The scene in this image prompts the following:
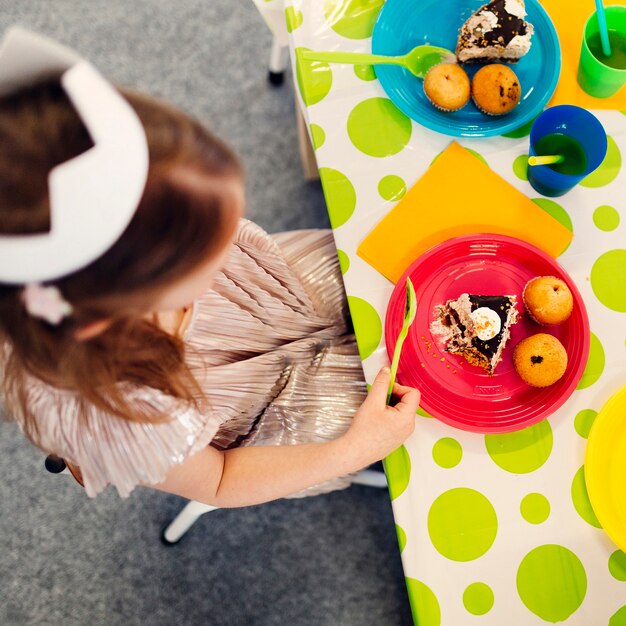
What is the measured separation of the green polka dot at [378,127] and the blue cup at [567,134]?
0.59 ft

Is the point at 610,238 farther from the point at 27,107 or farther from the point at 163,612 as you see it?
the point at 163,612

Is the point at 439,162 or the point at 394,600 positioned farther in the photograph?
the point at 394,600

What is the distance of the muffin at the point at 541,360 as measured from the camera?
0.71 metres

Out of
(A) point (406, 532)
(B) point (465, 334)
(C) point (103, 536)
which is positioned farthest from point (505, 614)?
(C) point (103, 536)

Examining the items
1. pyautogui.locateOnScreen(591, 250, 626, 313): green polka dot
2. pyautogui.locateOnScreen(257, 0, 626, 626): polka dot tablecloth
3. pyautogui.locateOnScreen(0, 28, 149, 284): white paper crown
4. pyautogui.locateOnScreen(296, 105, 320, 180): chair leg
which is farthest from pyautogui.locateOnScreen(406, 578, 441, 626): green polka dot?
pyautogui.locateOnScreen(296, 105, 320, 180): chair leg

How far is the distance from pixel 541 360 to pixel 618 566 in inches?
10.8

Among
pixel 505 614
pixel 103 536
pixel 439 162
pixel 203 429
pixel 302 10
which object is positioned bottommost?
pixel 103 536

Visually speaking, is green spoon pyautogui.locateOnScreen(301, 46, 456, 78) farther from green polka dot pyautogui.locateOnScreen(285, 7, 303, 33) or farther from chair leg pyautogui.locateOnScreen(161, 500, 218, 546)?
chair leg pyautogui.locateOnScreen(161, 500, 218, 546)

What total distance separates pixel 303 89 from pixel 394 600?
45.1 inches

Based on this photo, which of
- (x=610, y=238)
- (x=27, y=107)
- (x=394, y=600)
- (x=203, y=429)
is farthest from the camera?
(x=394, y=600)

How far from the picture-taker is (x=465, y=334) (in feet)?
2.41

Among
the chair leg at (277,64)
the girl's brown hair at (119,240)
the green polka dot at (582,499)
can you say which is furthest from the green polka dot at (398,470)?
the chair leg at (277,64)

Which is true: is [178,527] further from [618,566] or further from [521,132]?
[521,132]

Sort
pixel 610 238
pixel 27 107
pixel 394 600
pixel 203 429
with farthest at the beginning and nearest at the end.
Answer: pixel 394 600 < pixel 610 238 < pixel 203 429 < pixel 27 107
